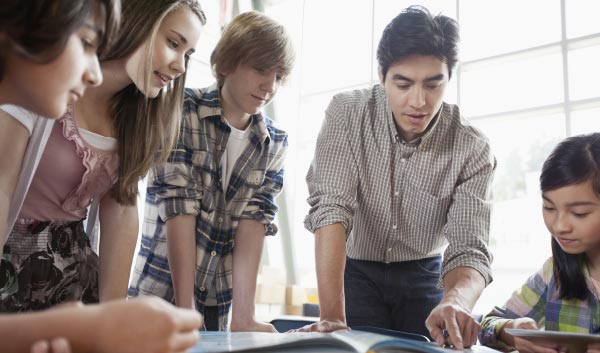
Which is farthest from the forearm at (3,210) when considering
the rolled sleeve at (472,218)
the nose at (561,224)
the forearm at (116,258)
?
the nose at (561,224)

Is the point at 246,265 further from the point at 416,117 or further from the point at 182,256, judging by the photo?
the point at 416,117

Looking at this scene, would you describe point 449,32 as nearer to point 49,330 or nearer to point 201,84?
point 49,330

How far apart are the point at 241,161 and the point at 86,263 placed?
22.7 inches

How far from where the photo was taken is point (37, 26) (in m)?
0.71

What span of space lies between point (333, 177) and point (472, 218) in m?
0.38

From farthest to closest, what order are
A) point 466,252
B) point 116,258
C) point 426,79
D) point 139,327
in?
1. point 426,79
2. point 466,252
3. point 116,258
4. point 139,327

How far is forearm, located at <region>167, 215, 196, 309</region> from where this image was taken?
149 cm

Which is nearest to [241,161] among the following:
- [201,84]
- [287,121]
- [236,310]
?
[236,310]

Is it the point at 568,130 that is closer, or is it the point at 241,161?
the point at 241,161

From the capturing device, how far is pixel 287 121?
5.99 metres

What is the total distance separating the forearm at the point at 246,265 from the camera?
1607mm

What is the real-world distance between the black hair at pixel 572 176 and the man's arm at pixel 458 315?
0.83ft

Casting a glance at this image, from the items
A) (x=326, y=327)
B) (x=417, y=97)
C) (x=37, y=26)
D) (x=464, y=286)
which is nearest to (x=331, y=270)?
(x=326, y=327)

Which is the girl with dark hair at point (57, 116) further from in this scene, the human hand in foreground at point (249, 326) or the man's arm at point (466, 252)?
the man's arm at point (466, 252)
